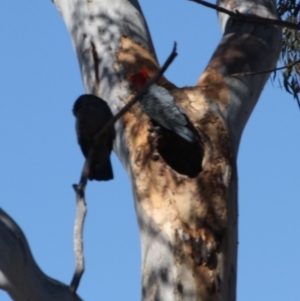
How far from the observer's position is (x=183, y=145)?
4.02m

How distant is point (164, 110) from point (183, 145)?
287 mm

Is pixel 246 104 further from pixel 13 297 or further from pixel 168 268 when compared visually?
pixel 13 297

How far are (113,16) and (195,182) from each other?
3.69ft

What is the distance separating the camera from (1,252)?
305 cm

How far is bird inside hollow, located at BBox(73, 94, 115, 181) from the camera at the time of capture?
426cm

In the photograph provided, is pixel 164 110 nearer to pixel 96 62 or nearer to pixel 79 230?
pixel 96 62

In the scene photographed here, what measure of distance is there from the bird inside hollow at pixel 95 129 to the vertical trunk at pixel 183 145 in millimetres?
57

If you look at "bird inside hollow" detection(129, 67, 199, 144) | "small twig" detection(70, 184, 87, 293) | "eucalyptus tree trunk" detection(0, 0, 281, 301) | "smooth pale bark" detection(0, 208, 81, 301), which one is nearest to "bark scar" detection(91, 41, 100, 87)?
"eucalyptus tree trunk" detection(0, 0, 281, 301)

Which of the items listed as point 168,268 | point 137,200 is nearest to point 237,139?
point 137,200

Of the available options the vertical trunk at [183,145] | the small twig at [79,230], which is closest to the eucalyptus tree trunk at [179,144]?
the vertical trunk at [183,145]

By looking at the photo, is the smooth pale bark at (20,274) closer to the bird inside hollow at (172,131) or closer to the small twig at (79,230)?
the small twig at (79,230)

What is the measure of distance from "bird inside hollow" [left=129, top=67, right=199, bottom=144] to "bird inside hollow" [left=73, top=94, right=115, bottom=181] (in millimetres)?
206

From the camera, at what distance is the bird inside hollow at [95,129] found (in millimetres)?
4262

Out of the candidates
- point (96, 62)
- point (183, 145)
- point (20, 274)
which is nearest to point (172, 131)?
point (183, 145)
